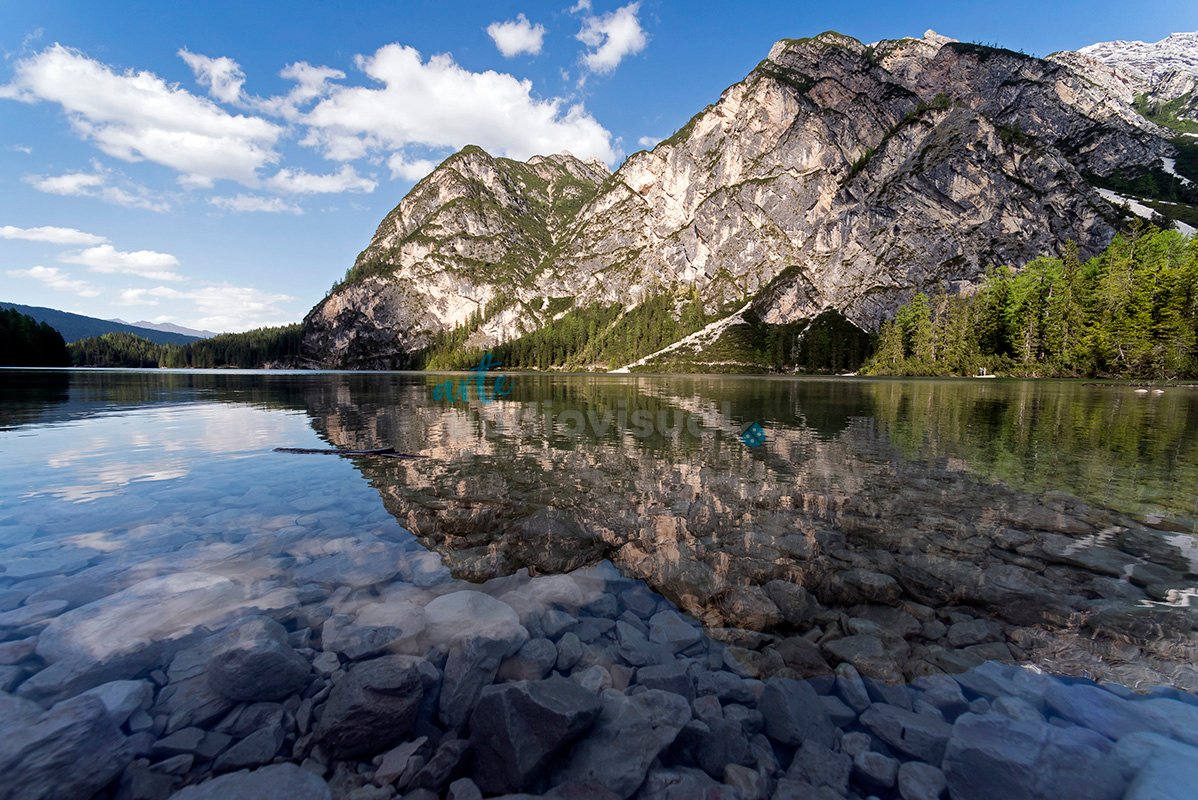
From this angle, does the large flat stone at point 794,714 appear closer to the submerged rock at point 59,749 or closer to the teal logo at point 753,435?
the submerged rock at point 59,749

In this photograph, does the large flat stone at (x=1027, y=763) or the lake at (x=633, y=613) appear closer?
the large flat stone at (x=1027, y=763)

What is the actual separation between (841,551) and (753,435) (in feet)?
57.8

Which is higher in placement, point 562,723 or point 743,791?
point 562,723

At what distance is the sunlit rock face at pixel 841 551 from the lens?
23.5 feet

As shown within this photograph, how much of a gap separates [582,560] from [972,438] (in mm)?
26949

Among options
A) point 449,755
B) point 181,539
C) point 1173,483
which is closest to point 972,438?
point 1173,483

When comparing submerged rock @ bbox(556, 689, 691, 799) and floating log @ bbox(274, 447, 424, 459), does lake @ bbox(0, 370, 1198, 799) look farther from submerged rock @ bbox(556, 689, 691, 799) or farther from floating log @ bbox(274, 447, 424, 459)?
floating log @ bbox(274, 447, 424, 459)

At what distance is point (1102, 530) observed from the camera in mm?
11930

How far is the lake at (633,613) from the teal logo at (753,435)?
6.07m

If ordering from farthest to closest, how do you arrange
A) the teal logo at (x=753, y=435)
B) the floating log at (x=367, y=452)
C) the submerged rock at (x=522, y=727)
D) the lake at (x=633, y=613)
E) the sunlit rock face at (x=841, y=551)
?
the teal logo at (x=753, y=435) < the floating log at (x=367, y=452) < the sunlit rock face at (x=841, y=551) < the lake at (x=633, y=613) < the submerged rock at (x=522, y=727)

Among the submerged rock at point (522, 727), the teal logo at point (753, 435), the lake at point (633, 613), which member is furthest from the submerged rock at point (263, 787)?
the teal logo at point (753, 435)

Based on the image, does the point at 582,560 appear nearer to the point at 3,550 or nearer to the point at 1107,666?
the point at 1107,666

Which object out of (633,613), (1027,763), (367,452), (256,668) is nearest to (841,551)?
(633,613)

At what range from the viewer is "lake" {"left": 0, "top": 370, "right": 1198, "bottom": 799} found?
5.07m
